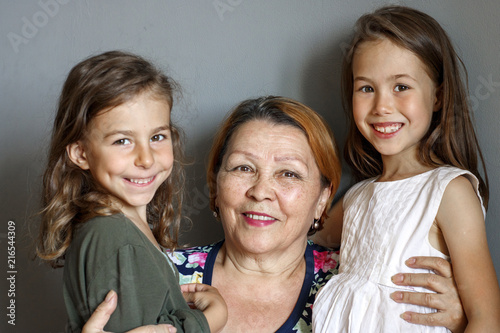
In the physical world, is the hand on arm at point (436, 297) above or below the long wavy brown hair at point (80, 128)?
below

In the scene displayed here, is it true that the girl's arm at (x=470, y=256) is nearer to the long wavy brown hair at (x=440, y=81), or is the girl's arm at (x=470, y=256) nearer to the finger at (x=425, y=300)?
the finger at (x=425, y=300)

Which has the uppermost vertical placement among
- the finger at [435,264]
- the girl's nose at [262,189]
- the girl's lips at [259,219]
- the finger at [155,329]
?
the girl's nose at [262,189]

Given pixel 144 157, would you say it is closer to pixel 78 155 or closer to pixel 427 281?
pixel 78 155

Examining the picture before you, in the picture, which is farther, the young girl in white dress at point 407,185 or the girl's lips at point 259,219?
the girl's lips at point 259,219

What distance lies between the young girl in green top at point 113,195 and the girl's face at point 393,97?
70 centimetres

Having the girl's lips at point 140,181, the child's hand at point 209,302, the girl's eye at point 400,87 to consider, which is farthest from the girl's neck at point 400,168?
the girl's lips at point 140,181

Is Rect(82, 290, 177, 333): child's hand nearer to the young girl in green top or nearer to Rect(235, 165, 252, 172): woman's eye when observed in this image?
the young girl in green top

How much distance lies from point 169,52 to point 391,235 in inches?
51.3

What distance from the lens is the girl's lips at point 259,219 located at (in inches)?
75.3

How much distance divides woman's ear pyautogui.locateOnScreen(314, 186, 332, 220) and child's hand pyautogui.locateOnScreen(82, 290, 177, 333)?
88cm

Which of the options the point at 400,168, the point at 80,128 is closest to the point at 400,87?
the point at 400,168

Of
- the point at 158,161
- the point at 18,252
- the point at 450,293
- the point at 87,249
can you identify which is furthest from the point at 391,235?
the point at 18,252

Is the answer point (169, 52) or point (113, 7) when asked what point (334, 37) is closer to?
point (169, 52)

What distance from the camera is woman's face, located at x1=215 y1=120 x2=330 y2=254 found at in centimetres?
191
